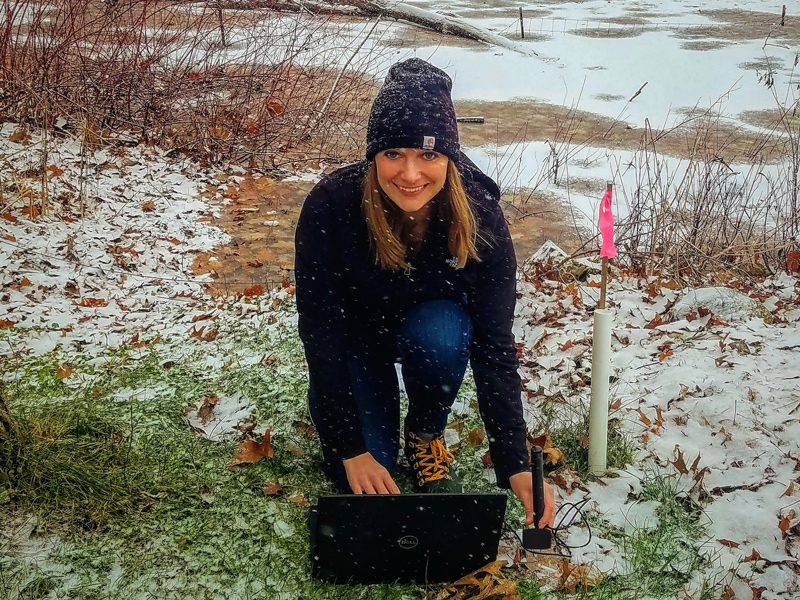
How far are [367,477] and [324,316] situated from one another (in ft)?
1.56

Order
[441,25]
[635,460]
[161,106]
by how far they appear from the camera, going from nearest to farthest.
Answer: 1. [635,460]
2. [161,106]
3. [441,25]

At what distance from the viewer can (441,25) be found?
10.2 m

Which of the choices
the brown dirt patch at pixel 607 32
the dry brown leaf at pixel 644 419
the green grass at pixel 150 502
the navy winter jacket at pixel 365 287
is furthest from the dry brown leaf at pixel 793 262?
the brown dirt patch at pixel 607 32

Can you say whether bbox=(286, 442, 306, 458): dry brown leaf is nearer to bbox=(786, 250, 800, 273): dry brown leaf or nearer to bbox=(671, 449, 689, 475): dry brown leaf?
bbox=(671, 449, 689, 475): dry brown leaf

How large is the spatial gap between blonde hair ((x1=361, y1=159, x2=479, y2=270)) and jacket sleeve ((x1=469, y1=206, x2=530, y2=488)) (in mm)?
78

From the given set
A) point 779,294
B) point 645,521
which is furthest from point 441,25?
point 645,521

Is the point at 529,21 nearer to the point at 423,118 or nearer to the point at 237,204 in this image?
the point at 237,204

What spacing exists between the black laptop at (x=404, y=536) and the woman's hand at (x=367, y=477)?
139 millimetres

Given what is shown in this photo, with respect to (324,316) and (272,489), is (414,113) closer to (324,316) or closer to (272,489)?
(324,316)

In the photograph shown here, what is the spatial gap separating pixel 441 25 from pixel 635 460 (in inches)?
355

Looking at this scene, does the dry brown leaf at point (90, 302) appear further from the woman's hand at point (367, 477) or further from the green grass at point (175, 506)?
the woman's hand at point (367, 477)

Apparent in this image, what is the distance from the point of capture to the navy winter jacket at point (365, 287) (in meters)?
1.97

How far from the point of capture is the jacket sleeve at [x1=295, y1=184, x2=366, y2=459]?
6.50 ft

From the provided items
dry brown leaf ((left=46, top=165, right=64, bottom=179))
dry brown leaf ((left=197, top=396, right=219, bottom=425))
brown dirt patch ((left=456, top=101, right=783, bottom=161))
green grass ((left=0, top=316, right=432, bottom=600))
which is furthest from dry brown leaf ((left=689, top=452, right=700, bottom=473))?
brown dirt patch ((left=456, top=101, right=783, bottom=161))
